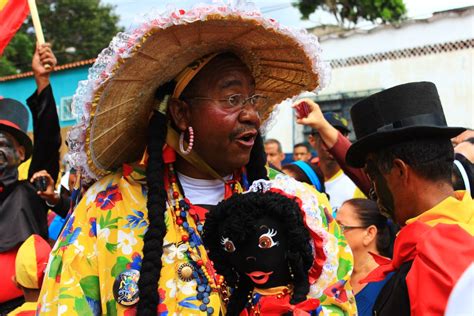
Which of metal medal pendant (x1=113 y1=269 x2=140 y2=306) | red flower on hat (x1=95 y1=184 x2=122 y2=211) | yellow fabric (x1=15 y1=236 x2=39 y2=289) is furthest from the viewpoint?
yellow fabric (x1=15 y1=236 x2=39 y2=289)

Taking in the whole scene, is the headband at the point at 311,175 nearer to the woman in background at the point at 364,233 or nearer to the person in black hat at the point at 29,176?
the woman in background at the point at 364,233

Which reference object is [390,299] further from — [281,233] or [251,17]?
[251,17]

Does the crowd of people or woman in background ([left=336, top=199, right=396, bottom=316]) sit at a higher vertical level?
the crowd of people

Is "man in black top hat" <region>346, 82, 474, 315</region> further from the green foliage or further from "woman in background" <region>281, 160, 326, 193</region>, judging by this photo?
the green foliage

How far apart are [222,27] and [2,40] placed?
3148mm

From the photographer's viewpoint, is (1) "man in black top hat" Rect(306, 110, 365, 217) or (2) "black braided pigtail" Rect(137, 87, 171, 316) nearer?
(2) "black braided pigtail" Rect(137, 87, 171, 316)

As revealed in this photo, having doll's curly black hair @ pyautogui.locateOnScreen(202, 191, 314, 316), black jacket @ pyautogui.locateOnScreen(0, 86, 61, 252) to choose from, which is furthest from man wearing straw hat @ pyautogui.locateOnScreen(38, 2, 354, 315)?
black jacket @ pyautogui.locateOnScreen(0, 86, 61, 252)

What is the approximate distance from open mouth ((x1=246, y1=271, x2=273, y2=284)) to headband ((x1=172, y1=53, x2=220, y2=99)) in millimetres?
935

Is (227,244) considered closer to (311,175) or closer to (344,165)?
(344,165)

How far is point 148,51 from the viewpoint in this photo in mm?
2490

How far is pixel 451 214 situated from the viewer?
2.27 m

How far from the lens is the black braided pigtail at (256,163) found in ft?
9.05

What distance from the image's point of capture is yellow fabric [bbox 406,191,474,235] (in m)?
2.25

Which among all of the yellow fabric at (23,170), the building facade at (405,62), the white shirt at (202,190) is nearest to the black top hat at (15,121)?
the yellow fabric at (23,170)
